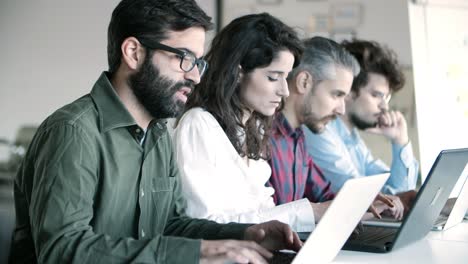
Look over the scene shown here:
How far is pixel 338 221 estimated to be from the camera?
A: 4.24 feet

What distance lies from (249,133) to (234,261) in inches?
43.7

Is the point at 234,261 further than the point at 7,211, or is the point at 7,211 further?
the point at 7,211

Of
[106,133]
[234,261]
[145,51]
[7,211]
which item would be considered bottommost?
[7,211]

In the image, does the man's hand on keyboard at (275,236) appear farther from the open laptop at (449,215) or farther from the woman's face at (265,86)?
the woman's face at (265,86)

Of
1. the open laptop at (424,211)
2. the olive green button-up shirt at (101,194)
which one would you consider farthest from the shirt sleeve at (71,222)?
the open laptop at (424,211)

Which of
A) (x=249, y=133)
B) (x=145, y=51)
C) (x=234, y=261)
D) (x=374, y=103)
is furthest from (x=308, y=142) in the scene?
(x=234, y=261)

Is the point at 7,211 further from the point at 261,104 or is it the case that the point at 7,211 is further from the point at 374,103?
the point at 374,103

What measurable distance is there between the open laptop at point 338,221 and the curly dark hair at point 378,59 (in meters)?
2.18

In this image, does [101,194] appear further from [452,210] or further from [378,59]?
[378,59]

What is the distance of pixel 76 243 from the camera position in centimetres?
124

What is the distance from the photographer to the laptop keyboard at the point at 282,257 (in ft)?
4.65

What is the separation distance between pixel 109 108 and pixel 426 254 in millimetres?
922

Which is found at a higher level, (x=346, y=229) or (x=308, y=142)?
(x=346, y=229)

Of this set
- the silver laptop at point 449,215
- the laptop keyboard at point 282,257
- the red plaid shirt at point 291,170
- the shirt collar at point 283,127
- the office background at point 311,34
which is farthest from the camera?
the office background at point 311,34
